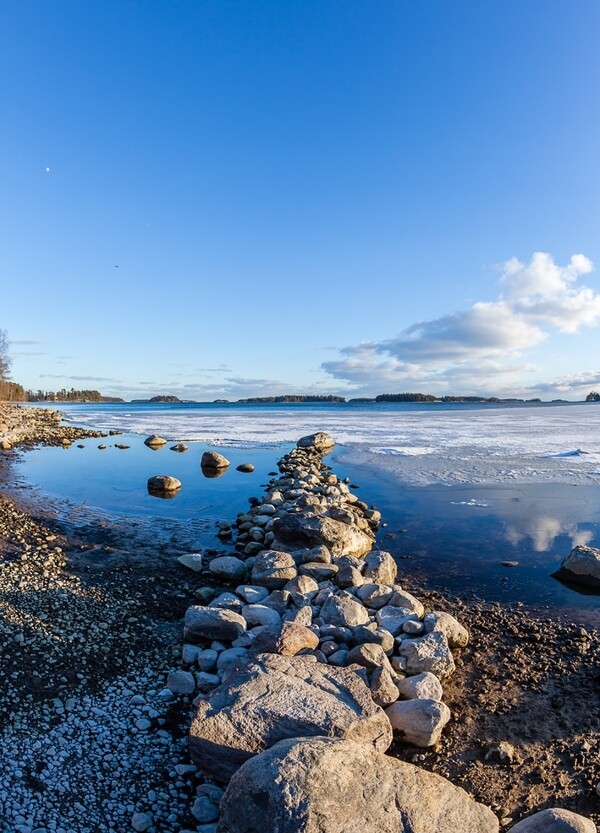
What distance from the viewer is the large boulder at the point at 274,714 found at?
138 inches

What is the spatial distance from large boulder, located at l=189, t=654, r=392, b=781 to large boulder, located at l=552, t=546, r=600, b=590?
4.82 meters

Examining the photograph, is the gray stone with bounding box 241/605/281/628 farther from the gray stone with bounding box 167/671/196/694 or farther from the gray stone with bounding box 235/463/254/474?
the gray stone with bounding box 235/463/254/474

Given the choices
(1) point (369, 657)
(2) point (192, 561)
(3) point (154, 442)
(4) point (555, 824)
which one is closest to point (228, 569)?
(2) point (192, 561)

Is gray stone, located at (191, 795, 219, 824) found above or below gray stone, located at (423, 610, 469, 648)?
below

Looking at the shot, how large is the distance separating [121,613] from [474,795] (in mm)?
4082

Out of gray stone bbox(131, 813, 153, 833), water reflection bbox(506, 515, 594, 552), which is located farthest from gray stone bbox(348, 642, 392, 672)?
water reflection bbox(506, 515, 594, 552)

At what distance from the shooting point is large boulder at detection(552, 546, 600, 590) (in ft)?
24.1

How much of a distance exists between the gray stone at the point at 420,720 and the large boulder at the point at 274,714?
405 millimetres

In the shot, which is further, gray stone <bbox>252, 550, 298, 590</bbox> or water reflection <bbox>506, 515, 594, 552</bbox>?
water reflection <bbox>506, 515, 594, 552</bbox>

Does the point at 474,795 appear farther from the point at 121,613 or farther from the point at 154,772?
the point at 121,613

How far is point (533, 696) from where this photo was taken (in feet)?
15.9

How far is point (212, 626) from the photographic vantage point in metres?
5.45

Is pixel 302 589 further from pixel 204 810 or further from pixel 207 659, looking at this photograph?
pixel 204 810

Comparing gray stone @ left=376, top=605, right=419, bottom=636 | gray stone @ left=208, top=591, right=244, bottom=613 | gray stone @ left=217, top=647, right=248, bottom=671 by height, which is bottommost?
gray stone @ left=217, top=647, right=248, bottom=671
